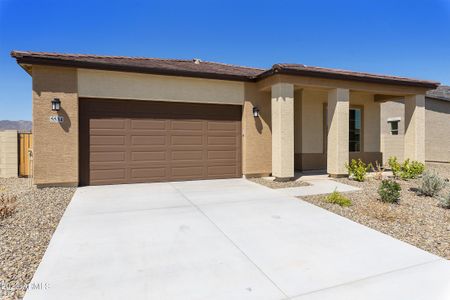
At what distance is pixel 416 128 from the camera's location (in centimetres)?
1143

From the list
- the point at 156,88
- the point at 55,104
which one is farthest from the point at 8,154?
the point at 156,88

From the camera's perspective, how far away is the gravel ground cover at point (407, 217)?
4.29 metres

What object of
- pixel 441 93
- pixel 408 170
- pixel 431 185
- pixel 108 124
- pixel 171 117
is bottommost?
pixel 431 185

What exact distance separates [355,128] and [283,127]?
587 cm

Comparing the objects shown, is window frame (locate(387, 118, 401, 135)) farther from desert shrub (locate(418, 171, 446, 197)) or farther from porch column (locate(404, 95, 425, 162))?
desert shrub (locate(418, 171, 446, 197))

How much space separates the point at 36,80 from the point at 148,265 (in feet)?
24.0

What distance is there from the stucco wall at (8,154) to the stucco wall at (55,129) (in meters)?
3.94

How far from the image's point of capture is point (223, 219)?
203 inches

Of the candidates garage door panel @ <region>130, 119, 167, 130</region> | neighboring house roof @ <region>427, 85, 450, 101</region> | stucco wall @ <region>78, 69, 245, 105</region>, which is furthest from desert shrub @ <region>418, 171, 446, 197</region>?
neighboring house roof @ <region>427, 85, 450, 101</region>

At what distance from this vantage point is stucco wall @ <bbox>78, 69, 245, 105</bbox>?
8.45 m

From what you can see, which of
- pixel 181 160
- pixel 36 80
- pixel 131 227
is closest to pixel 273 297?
pixel 131 227

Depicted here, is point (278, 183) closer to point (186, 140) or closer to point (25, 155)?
point (186, 140)

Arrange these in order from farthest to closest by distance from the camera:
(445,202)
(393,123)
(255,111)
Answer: (393,123) → (255,111) → (445,202)

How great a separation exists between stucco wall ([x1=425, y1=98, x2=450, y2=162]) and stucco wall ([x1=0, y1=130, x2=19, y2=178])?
22552 mm
